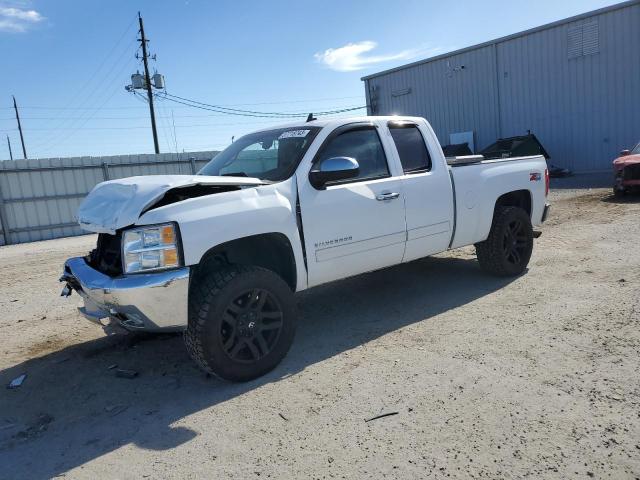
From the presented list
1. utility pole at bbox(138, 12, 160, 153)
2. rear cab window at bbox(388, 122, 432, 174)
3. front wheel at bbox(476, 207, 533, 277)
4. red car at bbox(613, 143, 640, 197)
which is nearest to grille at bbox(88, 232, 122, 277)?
rear cab window at bbox(388, 122, 432, 174)

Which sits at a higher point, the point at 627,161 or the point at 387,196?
the point at 387,196

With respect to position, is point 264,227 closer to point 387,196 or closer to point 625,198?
point 387,196

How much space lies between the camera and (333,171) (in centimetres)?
411

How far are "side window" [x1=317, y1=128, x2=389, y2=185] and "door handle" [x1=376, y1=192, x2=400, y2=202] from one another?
0.21 m

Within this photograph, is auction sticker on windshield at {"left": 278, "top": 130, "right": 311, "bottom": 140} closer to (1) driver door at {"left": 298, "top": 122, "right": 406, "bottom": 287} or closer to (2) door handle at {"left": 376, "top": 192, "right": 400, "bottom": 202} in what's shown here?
(1) driver door at {"left": 298, "top": 122, "right": 406, "bottom": 287}

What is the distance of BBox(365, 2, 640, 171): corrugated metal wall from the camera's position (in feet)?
63.2

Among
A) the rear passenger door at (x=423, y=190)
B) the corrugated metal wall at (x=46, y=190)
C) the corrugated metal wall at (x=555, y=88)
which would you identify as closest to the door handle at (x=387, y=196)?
the rear passenger door at (x=423, y=190)

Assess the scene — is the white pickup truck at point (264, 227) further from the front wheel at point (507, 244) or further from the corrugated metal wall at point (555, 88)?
the corrugated metal wall at point (555, 88)

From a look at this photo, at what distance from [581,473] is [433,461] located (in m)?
0.72

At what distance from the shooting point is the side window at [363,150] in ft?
15.0

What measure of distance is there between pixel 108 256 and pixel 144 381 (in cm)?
104

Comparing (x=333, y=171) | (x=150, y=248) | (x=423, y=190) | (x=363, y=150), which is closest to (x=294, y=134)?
(x=363, y=150)

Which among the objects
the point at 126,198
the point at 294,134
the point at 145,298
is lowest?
the point at 145,298

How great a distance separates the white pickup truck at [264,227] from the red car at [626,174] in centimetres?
856
